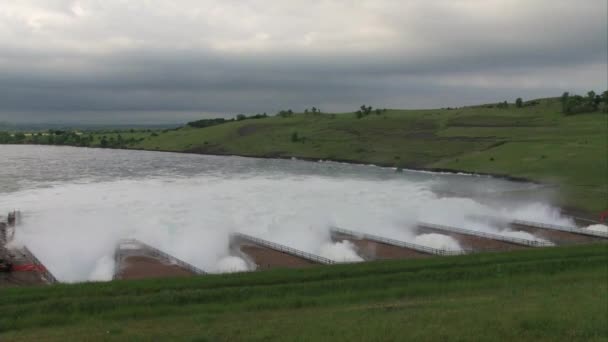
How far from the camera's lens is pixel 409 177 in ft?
345

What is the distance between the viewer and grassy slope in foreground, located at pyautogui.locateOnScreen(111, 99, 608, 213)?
89875mm

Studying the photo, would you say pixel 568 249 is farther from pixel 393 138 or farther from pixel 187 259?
pixel 393 138

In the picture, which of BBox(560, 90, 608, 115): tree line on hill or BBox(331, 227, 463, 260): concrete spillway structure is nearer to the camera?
BBox(331, 227, 463, 260): concrete spillway structure

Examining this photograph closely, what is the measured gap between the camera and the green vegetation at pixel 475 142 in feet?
297

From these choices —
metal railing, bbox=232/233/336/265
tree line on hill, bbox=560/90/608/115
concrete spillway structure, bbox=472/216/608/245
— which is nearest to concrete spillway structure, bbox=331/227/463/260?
metal railing, bbox=232/233/336/265

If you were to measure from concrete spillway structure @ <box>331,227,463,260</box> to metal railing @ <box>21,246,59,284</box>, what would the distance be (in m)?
21.7

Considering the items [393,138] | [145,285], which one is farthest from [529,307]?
[393,138]

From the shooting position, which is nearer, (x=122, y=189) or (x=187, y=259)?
(x=187, y=259)

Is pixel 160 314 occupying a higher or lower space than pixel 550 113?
lower

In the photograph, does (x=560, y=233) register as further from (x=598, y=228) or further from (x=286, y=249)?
(x=286, y=249)

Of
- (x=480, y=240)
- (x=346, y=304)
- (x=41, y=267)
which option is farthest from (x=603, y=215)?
(x=41, y=267)

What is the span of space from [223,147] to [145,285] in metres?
155

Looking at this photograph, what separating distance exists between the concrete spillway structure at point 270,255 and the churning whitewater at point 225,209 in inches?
53.5

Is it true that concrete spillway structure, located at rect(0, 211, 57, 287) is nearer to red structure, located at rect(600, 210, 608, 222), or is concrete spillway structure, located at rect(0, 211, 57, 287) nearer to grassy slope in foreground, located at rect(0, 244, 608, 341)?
grassy slope in foreground, located at rect(0, 244, 608, 341)
